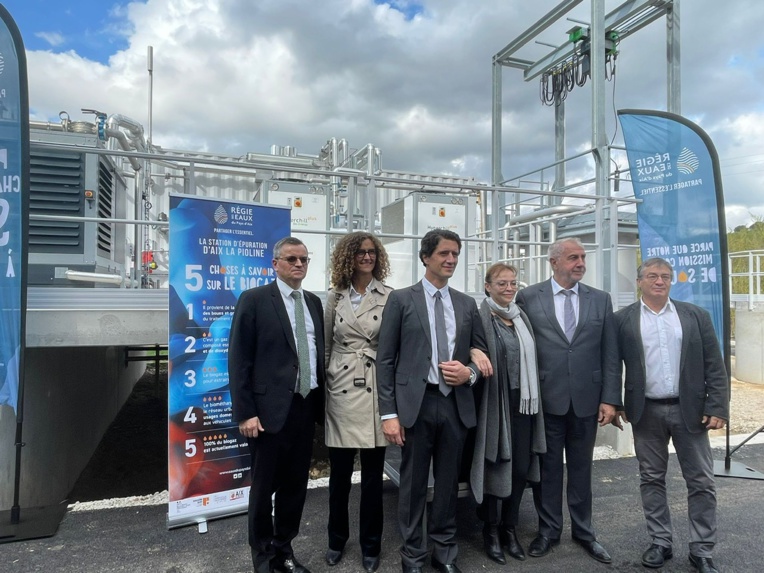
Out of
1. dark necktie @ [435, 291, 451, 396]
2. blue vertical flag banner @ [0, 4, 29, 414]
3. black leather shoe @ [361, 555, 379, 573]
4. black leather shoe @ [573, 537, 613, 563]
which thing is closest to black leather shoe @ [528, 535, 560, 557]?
black leather shoe @ [573, 537, 613, 563]

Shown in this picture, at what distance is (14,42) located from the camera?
128 inches

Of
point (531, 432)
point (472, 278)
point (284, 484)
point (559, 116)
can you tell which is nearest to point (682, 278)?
point (531, 432)

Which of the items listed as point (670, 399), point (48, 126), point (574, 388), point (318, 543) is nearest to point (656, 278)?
point (670, 399)

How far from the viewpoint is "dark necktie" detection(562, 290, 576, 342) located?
304cm

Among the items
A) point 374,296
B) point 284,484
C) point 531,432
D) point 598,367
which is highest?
point 374,296

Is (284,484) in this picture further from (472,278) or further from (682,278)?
(472,278)

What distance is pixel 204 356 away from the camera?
11.6 feet

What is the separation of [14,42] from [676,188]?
5.79 m

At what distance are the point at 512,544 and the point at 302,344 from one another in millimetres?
1813

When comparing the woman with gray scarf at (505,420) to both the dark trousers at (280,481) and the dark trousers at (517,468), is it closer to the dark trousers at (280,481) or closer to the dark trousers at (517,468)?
the dark trousers at (517,468)

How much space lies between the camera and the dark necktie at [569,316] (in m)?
3.04

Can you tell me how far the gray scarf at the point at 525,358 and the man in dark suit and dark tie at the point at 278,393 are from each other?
1145 mm

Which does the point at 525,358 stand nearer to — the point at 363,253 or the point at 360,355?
the point at 360,355

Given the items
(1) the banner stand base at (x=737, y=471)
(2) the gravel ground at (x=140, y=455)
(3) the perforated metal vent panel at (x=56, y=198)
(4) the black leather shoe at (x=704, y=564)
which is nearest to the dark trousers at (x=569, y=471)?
(4) the black leather shoe at (x=704, y=564)
